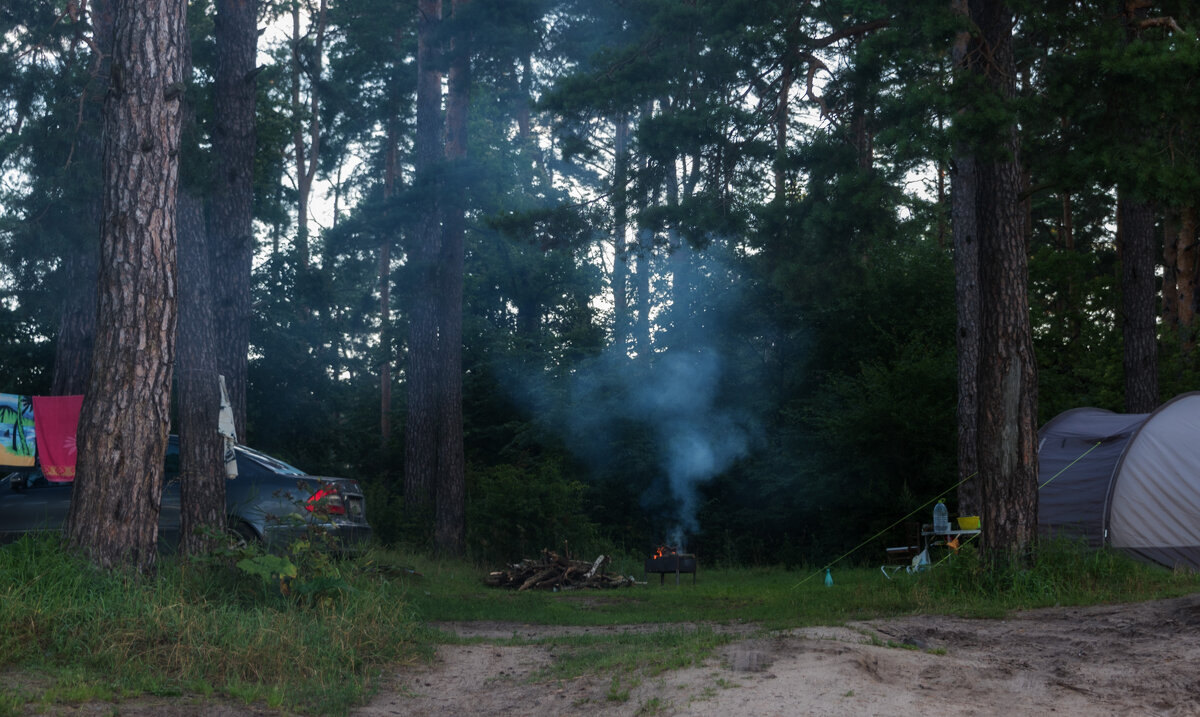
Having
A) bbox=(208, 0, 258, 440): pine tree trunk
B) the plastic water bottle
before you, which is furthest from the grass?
bbox=(208, 0, 258, 440): pine tree trunk

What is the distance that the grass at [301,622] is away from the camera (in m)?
5.65

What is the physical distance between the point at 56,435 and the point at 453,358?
724 centimetres

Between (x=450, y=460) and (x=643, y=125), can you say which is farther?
(x=450, y=460)

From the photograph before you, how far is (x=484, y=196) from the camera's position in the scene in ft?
56.3

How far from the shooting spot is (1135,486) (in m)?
12.5

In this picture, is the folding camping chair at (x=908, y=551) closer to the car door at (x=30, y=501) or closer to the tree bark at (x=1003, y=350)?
the tree bark at (x=1003, y=350)

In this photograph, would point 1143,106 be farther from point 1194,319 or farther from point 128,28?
point 1194,319

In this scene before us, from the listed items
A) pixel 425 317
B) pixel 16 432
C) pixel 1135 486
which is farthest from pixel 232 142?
pixel 1135 486

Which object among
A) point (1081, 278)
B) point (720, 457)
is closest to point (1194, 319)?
point (1081, 278)

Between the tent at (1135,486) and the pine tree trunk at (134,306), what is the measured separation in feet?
30.3

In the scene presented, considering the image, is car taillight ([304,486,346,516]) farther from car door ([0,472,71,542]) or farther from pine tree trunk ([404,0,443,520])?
pine tree trunk ([404,0,443,520])

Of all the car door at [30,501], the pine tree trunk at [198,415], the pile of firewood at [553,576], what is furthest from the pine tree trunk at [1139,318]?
the car door at [30,501]

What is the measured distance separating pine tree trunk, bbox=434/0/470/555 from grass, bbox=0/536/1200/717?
21.1ft

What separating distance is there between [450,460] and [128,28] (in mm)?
10258
